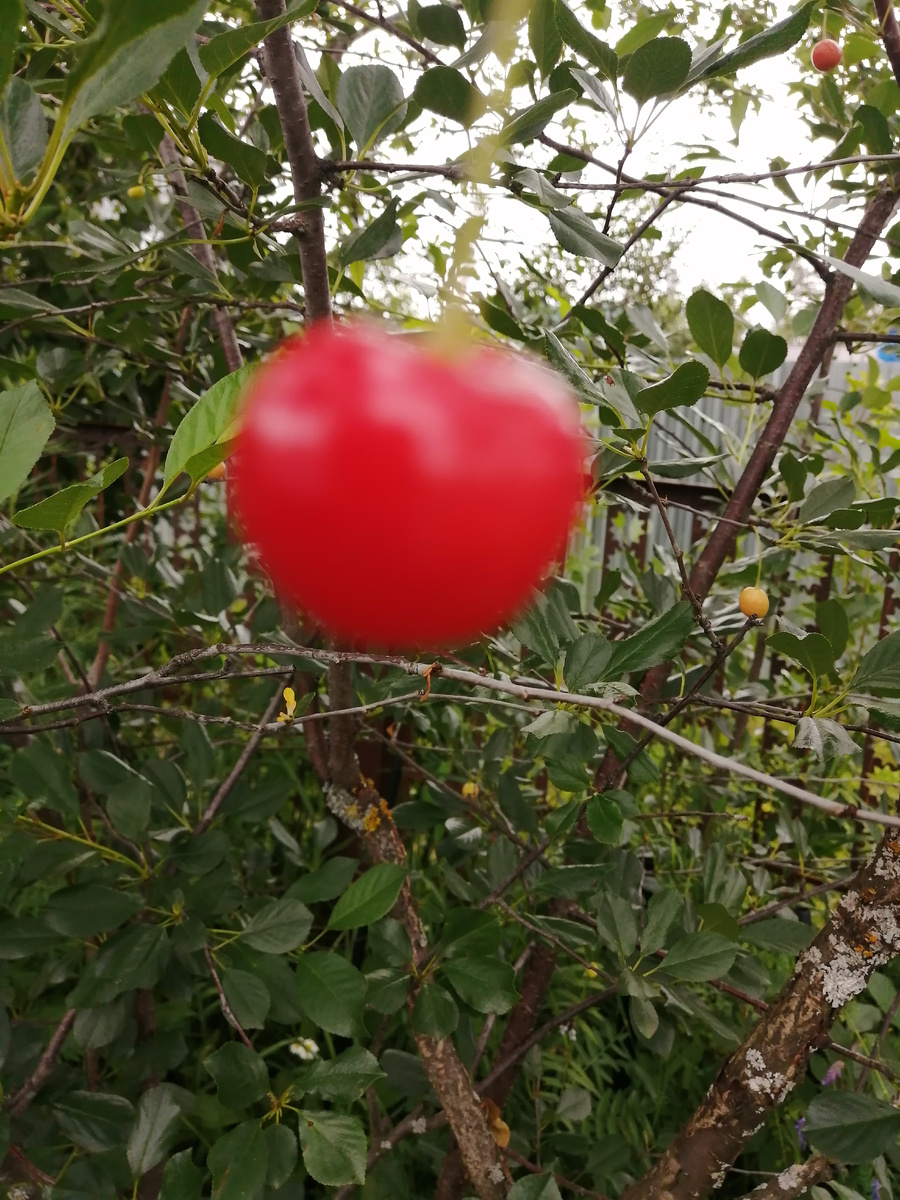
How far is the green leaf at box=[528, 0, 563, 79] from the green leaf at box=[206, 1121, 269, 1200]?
0.93 metres

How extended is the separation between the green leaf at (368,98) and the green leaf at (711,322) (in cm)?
29

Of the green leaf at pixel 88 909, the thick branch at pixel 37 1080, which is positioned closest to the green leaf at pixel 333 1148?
the green leaf at pixel 88 909

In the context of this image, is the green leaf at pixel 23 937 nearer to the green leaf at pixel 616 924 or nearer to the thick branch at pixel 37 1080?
the thick branch at pixel 37 1080

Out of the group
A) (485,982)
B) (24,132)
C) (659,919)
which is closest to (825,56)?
(24,132)

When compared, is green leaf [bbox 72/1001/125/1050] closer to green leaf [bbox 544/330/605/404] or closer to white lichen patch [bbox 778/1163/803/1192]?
white lichen patch [bbox 778/1163/803/1192]

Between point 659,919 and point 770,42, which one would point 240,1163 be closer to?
point 659,919

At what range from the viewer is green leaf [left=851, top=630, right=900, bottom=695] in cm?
60

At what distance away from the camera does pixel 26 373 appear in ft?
2.56

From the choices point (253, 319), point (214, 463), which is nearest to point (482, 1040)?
point (214, 463)

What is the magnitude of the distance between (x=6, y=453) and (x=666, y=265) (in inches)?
123

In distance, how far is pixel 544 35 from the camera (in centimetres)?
55

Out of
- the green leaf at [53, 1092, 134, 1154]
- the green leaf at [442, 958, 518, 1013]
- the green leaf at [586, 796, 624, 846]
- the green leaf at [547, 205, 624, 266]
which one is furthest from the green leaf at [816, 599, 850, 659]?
the green leaf at [53, 1092, 134, 1154]

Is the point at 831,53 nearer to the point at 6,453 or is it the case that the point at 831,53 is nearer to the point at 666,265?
the point at 6,453

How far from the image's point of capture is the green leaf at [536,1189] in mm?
771
